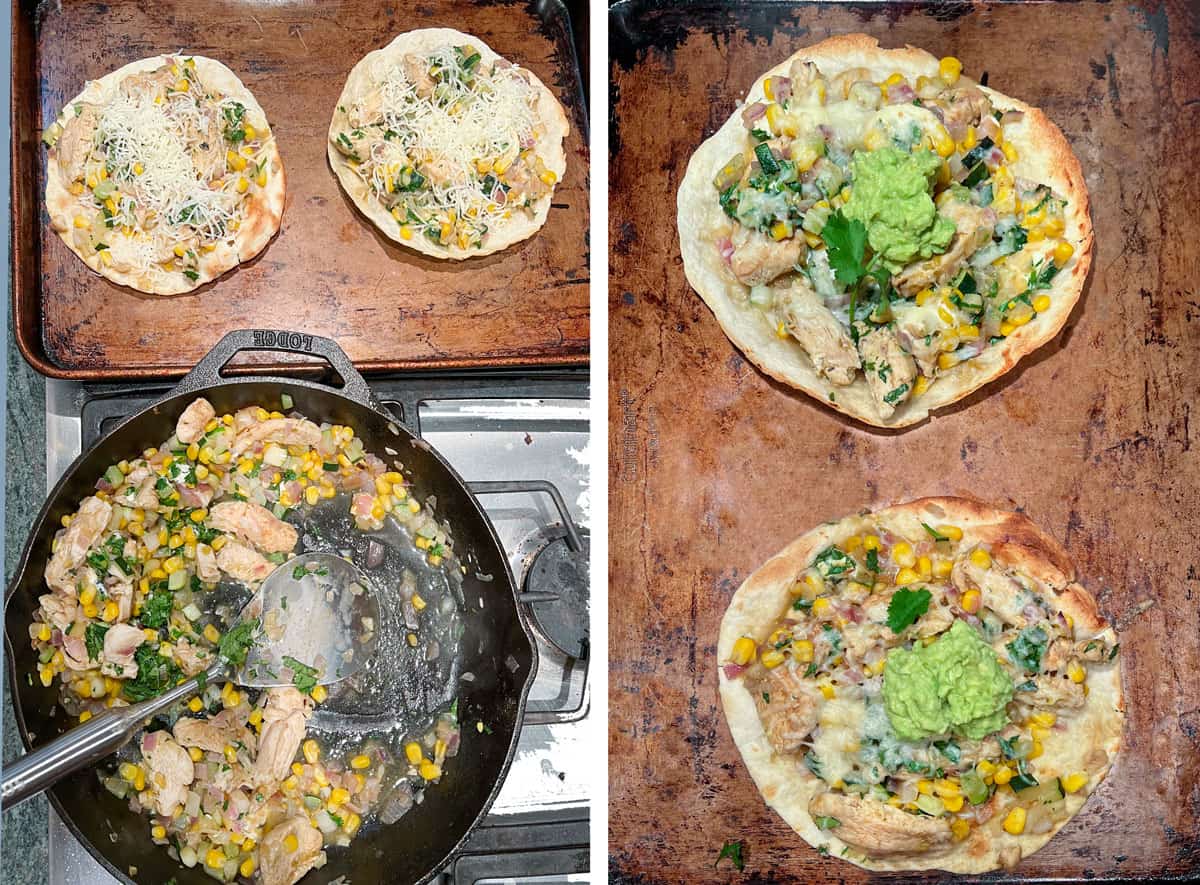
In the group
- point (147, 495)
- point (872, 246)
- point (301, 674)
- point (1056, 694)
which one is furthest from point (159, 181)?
point (1056, 694)

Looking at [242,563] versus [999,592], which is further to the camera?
[242,563]

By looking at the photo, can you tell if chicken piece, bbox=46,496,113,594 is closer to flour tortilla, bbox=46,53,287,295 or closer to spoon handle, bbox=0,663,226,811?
spoon handle, bbox=0,663,226,811

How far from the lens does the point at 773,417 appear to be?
7.70ft

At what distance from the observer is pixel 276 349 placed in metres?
2.22

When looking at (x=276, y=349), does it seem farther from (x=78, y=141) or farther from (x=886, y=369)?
(x=886, y=369)

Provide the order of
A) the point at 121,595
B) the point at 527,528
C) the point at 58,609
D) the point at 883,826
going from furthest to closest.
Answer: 1. the point at 527,528
2. the point at 121,595
3. the point at 58,609
4. the point at 883,826

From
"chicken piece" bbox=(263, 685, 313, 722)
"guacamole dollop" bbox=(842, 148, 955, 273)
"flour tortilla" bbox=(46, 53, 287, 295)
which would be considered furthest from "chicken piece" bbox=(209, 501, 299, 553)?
"guacamole dollop" bbox=(842, 148, 955, 273)

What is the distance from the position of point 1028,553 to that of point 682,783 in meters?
1.02

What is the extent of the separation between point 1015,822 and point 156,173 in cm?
Answer: 284

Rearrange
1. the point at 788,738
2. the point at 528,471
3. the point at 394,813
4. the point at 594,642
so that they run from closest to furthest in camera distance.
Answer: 1. the point at 594,642
2. the point at 788,738
3. the point at 394,813
4. the point at 528,471

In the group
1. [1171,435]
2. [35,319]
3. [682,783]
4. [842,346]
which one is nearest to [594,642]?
[682,783]

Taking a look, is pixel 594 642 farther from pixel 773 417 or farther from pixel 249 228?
pixel 249 228

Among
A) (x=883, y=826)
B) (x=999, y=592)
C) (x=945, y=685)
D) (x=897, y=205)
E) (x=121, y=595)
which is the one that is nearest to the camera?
(x=945, y=685)

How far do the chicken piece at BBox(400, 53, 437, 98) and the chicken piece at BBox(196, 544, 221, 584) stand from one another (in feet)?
4.70
